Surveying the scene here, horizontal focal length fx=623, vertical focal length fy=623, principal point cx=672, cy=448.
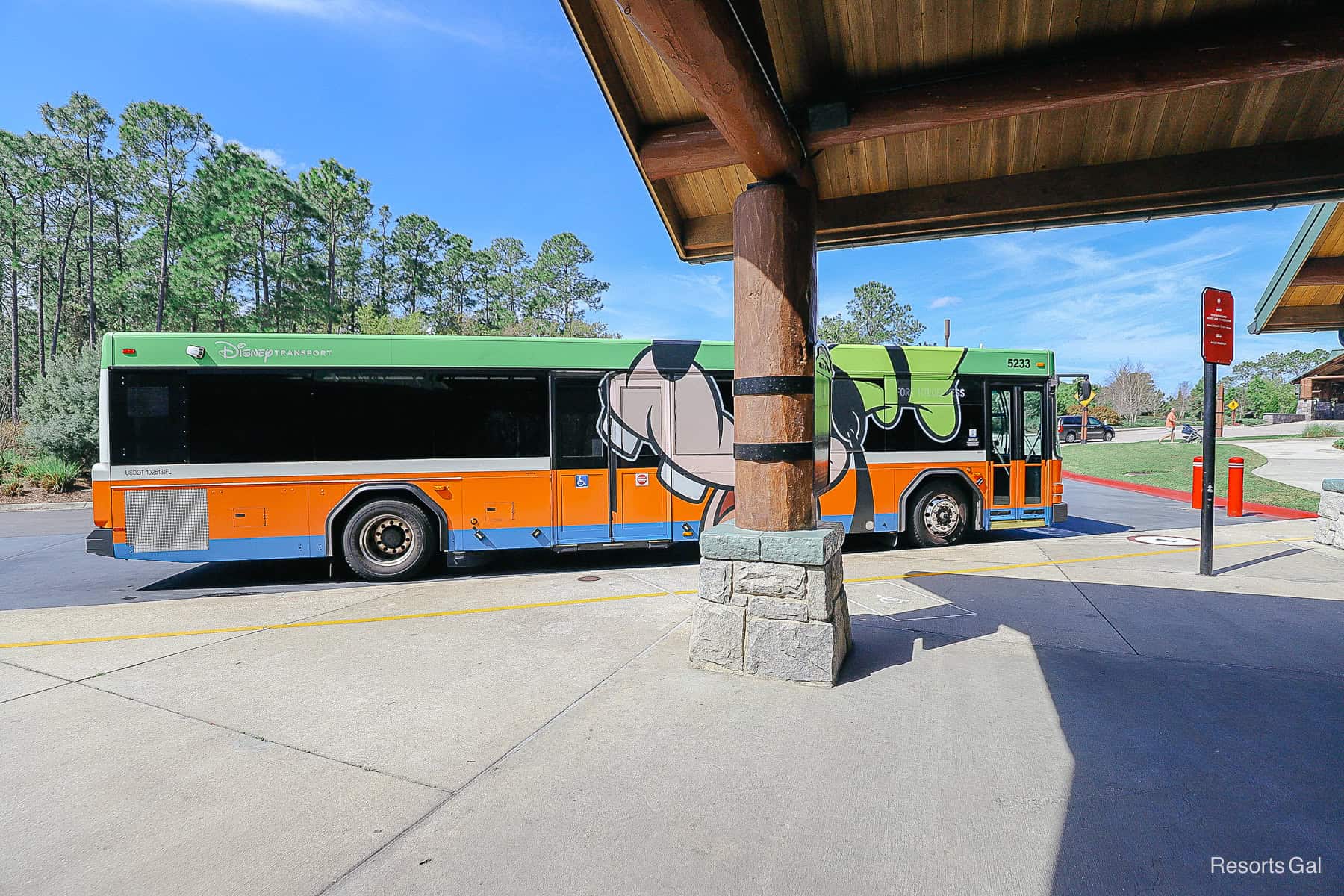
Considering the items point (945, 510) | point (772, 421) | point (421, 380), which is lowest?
point (945, 510)

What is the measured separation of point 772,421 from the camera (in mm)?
3941

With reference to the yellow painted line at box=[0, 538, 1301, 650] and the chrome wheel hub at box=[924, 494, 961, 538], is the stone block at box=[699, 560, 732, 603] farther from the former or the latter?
the chrome wheel hub at box=[924, 494, 961, 538]

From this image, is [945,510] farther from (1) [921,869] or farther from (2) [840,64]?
(1) [921,869]

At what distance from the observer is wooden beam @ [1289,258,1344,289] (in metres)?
8.21

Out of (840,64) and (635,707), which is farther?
(840,64)

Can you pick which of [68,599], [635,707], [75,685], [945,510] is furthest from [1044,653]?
[68,599]

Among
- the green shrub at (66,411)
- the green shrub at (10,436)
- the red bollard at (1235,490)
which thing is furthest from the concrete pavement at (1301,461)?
the green shrub at (10,436)

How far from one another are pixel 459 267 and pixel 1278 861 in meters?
54.2

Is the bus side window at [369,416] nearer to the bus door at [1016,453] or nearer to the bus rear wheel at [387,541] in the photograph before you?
the bus rear wheel at [387,541]

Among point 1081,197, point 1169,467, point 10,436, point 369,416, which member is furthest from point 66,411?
point 1169,467

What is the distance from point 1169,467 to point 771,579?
25355mm

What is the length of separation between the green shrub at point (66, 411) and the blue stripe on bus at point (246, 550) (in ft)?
47.7

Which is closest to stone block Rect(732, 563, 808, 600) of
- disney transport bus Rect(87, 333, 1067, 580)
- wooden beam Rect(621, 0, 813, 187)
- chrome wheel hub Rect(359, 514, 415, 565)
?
wooden beam Rect(621, 0, 813, 187)

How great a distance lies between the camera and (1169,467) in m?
22.4
